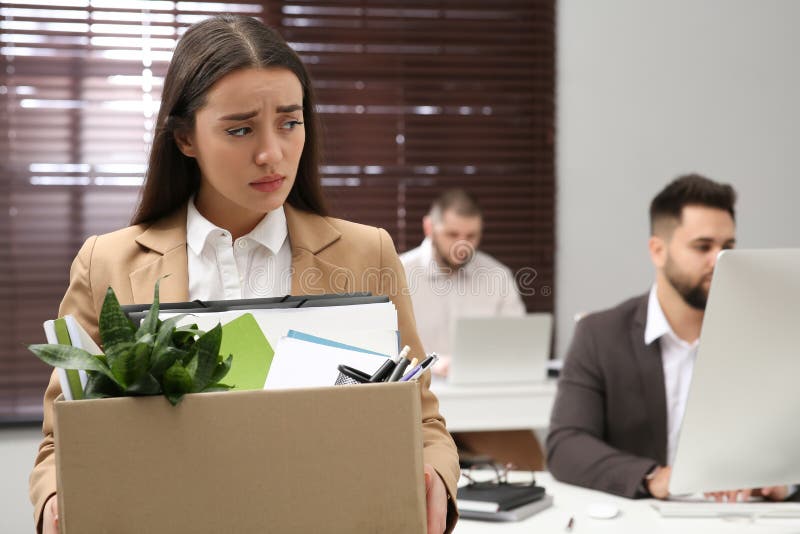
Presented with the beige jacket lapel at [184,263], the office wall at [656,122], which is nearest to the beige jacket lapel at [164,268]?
the beige jacket lapel at [184,263]

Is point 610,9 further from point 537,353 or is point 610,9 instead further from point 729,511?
point 729,511

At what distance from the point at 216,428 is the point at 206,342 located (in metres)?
0.08

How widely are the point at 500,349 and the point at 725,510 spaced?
5.60 feet

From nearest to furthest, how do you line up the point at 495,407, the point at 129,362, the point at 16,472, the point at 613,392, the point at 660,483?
the point at 129,362 → the point at 660,483 → the point at 613,392 → the point at 495,407 → the point at 16,472

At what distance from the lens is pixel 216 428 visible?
2.70ft

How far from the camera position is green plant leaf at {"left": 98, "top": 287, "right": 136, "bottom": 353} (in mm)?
851

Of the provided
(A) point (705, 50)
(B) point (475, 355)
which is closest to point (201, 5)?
(B) point (475, 355)

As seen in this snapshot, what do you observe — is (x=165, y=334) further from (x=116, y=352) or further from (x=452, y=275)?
(x=452, y=275)

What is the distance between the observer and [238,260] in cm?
130

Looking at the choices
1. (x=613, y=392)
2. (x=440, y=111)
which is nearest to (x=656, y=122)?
(x=440, y=111)

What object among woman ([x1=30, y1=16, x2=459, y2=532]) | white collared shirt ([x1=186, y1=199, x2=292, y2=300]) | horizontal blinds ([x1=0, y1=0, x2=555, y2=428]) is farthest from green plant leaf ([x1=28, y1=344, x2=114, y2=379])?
horizontal blinds ([x1=0, y1=0, x2=555, y2=428])

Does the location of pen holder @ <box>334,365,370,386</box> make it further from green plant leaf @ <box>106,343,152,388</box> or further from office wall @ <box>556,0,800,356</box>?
office wall @ <box>556,0,800,356</box>

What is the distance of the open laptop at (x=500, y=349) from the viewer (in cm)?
329

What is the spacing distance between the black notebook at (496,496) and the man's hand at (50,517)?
0.87 m
